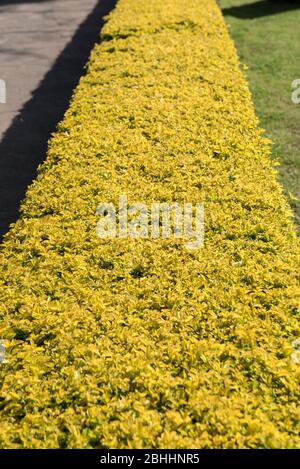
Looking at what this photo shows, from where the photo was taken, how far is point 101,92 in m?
7.30

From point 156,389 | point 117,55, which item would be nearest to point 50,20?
point 117,55

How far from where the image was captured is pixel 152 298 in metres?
3.79

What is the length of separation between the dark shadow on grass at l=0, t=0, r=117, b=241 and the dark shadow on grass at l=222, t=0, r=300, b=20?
4279 millimetres

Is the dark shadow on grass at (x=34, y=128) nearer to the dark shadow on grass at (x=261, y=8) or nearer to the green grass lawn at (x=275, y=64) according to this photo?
the green grass lawn at (x=275, y=64)

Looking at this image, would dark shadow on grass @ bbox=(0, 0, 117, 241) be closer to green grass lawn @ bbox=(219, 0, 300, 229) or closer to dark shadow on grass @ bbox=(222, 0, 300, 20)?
green grass lawn @ bbox=(219, 0, 300, 229)

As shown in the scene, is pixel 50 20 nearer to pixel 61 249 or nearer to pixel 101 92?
pixel 101 92

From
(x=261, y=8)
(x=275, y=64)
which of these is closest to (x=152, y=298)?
(x=275, y=64)

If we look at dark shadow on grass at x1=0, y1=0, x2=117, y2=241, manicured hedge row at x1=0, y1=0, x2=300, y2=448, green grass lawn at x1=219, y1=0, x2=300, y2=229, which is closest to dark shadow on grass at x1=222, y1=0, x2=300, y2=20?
green grass lawn at x1=219, y1=0, x2=300, y2=229

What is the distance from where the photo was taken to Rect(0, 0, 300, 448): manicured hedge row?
9.74 ft

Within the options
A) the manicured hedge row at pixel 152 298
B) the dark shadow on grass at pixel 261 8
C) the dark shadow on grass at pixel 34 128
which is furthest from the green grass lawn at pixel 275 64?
the dark shadow on grass at pixel 34 128

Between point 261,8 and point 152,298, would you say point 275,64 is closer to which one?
point 261,8

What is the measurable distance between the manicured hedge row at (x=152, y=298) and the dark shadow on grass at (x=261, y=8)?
9.45 meters

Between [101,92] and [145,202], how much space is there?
2.96 metres

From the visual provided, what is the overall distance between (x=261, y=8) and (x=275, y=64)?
5354mm
